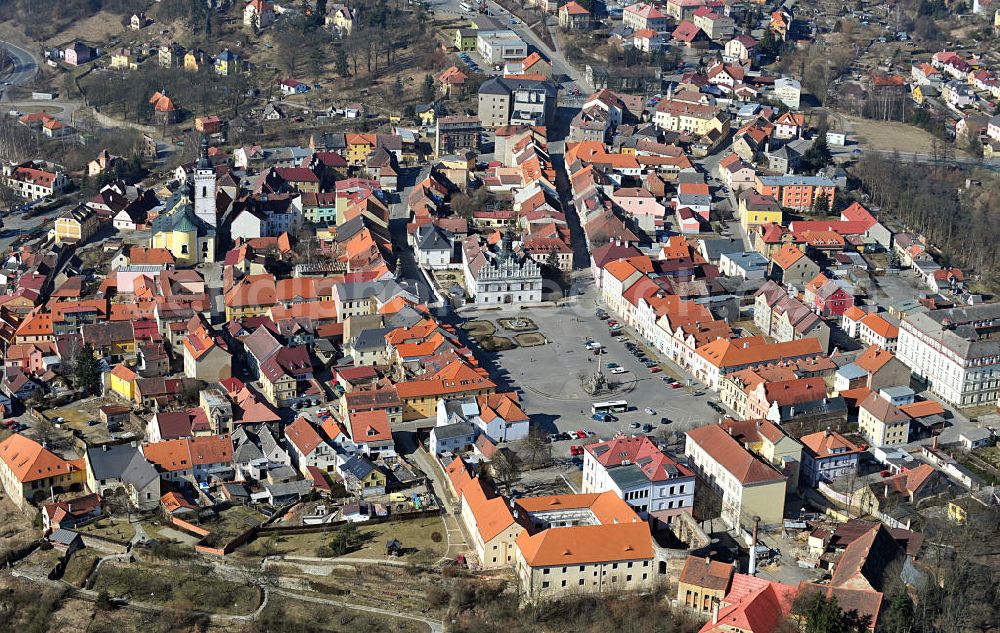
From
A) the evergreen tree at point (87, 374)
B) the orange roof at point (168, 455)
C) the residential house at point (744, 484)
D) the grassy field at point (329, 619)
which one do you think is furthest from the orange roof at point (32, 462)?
the residential house at point (744, 484)

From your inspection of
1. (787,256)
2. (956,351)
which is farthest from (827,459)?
(787,256)

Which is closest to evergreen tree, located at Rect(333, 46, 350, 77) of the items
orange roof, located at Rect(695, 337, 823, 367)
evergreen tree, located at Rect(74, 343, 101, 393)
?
evergreen tree, located at Rect(74, 343, 101, 393)

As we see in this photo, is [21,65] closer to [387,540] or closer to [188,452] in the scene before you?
[188,452]

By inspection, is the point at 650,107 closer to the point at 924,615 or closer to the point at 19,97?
the point at 19,97

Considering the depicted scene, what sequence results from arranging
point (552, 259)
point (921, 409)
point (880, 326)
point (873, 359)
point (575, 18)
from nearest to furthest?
point (921, 409)
point (873, 359)
point (880, 326)
point (552, 259)
point (575, 18)

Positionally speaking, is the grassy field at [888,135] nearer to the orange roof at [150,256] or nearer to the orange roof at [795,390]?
the orange roof at [795,390]

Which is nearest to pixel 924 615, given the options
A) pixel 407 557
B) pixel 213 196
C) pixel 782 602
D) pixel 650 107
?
pixel 782 602

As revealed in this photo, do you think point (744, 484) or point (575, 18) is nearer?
point (744, 484)
